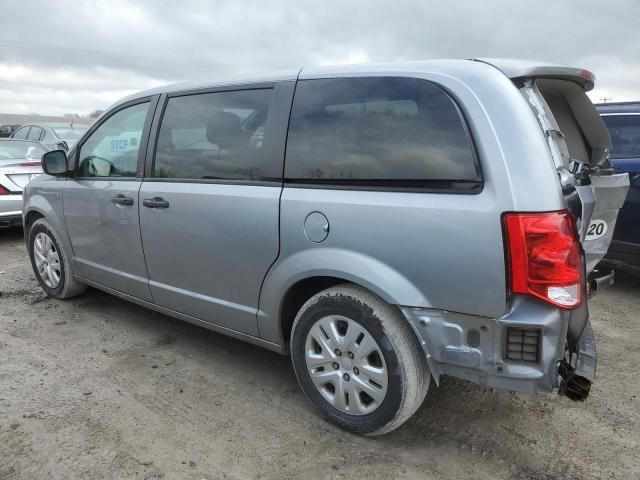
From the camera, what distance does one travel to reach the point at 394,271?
2.30 meters

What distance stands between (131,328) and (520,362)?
2988 millimetres

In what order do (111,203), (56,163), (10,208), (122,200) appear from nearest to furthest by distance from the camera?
1. (122,200)
2. (111,203)
3. (56,163)
4. (10,208)

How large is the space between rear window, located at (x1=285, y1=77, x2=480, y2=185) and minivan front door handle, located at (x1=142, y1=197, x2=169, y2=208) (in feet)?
3.15

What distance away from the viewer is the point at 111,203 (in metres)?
3.66

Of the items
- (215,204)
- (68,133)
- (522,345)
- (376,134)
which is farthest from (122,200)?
(68,133)

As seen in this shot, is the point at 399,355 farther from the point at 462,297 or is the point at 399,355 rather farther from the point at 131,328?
the point at 131,328

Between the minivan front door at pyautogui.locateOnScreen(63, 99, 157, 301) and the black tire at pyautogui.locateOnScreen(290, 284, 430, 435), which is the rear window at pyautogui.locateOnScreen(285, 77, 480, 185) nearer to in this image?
the black tire at pyautogui.locateOnScreen(290, 284, 430, 435)

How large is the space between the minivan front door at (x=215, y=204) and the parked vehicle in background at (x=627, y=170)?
10.7ft

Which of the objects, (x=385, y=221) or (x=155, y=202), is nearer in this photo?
(x=385, y=221)

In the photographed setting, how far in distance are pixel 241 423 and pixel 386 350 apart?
94cm

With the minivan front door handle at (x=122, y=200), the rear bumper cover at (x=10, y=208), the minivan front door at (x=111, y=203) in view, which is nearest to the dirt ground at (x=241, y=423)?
the minivan front door at (x=111, y=203)

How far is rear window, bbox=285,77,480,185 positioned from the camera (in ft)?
7.34

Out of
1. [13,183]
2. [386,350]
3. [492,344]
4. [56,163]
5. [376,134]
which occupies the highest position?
→ [376,134]

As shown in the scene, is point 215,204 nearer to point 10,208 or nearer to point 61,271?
point 61,271
